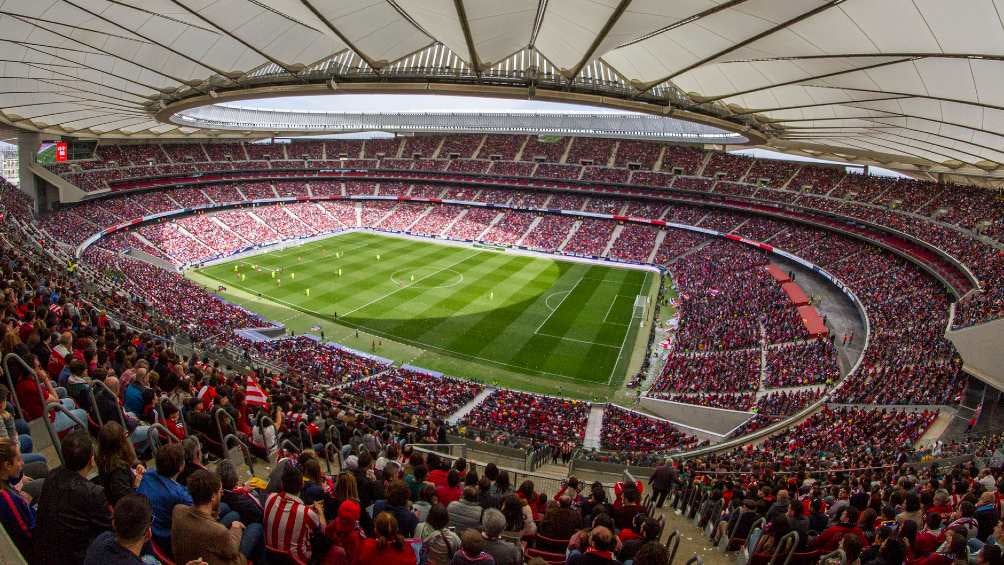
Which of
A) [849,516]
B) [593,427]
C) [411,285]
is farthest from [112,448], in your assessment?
[411,285]

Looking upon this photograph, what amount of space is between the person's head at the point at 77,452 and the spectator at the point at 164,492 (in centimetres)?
57

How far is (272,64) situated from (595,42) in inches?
487

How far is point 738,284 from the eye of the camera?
4247cm

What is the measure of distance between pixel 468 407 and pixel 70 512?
74.3ft

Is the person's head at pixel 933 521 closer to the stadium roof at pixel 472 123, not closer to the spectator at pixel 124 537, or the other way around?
the spectator at pixel 124 537

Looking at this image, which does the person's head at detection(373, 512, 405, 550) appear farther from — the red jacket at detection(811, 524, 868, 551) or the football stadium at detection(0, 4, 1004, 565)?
the red jacket at detection(811, 524, 868, 551)

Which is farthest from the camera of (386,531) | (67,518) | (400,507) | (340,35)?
(340,35)

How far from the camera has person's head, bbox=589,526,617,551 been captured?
4.78 metres

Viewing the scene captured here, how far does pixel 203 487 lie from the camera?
12.7 ft

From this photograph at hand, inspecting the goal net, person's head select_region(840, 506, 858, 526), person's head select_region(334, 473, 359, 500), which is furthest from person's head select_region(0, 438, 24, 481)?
the goal net

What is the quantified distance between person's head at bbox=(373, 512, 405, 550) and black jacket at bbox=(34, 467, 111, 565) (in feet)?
5.77

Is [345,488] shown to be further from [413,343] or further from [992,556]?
[413,343]

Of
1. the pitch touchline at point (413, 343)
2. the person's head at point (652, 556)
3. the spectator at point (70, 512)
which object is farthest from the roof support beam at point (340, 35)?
the pitch touchline at point (413, 343)

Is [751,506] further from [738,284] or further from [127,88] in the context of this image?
[738,284]
